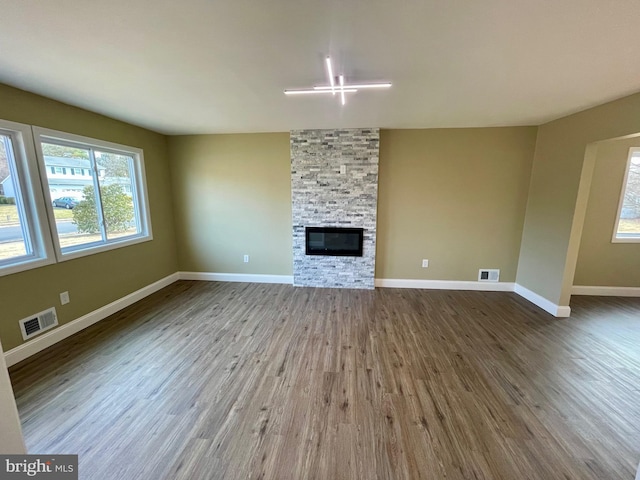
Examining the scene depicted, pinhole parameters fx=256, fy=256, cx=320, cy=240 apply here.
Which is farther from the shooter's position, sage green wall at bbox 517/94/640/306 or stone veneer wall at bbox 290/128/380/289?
stone veneer wall at bbox 290/128/380/289

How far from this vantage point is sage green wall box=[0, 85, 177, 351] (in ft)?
7.78

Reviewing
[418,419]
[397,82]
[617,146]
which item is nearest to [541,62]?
[397,82]

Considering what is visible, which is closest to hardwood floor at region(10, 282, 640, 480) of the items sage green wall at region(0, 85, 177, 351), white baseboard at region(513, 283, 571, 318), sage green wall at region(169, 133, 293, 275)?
white baseboard at region(513, 283, 571, 318)

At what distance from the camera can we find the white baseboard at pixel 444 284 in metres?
4.23

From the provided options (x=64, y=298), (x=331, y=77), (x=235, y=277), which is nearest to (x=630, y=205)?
(x=331, y=77)

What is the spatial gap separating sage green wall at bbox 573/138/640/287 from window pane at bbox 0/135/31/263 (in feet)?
22.6

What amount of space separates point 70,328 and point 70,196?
1498 mm

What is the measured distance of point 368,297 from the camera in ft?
13.2

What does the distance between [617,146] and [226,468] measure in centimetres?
573

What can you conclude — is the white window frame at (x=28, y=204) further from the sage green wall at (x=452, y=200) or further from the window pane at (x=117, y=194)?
the sage green wall at (x=452, y=200)

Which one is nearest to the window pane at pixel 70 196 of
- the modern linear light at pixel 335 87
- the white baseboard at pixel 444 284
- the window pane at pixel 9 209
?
the window pane at pixel 9 209

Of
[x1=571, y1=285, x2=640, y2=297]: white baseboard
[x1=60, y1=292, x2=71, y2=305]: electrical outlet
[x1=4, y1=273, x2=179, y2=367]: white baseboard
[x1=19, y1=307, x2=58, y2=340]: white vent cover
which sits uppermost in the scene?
[x1=60, y1=292, x2=71, y2=305]: electrical outlet

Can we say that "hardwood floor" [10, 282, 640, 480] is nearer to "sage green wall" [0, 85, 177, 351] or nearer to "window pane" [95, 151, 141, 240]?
"sage green wall" [0, 85, 177, 351]

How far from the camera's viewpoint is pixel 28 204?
2502 mm
